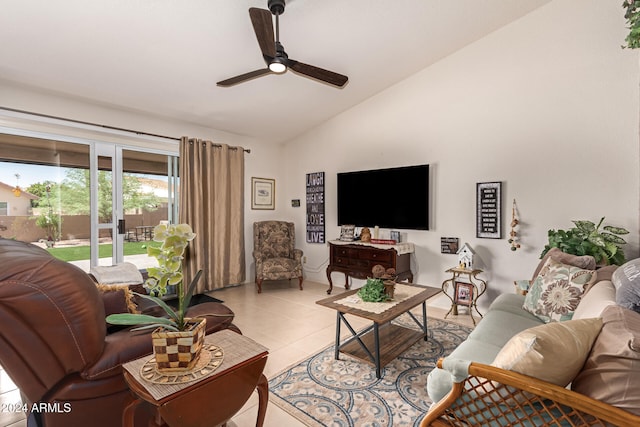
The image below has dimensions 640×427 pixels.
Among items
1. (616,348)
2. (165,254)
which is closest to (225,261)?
(165,254)

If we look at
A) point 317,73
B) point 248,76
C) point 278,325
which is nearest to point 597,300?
point 317,73

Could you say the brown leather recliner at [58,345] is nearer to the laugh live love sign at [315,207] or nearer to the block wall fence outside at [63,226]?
the block wall fence outside at [63,226]

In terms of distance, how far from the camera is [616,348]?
96 cm

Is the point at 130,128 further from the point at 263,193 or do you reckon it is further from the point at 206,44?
the point at 263,193

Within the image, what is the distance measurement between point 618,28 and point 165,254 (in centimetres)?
404

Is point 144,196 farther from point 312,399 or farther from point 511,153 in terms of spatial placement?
point 511,153

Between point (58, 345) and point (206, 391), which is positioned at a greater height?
point (58, 345)

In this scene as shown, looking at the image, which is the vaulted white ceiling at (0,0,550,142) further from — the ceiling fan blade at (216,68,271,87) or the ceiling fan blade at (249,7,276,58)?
the ceiling fan blade at (249,7,276,58)

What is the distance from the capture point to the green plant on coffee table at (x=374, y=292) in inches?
95.2

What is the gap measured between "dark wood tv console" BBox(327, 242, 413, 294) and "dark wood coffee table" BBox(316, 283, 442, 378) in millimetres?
A: 883

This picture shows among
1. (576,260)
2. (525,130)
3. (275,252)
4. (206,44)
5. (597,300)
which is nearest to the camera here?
(597,300)

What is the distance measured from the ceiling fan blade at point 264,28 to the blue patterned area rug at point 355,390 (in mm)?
2322

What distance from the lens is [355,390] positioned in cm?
204

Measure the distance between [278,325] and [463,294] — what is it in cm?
207
